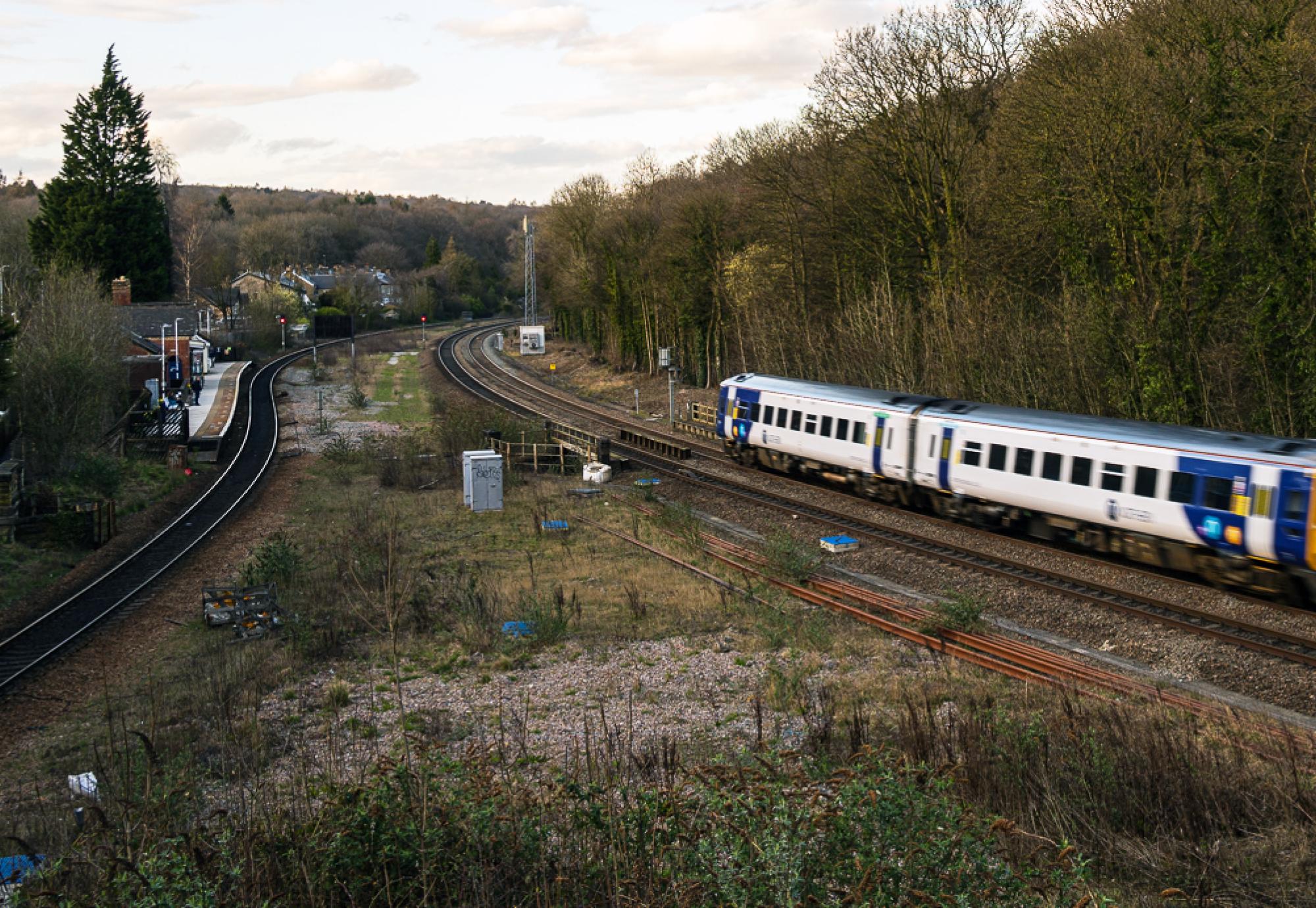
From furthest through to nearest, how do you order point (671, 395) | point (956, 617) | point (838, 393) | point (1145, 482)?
1. point (671, 395)
2. point (838, 393)
3. point (1145, 482)
4. point (956, 617)

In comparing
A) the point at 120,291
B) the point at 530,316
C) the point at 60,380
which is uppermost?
the point at 120,291

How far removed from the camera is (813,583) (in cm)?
1791

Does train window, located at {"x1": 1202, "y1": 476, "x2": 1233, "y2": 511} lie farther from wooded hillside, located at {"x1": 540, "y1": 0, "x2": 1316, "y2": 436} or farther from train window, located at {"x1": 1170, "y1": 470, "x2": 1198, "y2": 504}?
wooded hillside, located at {"x1": 540, "y1": 0, "x2": 1316, "y2": 436}

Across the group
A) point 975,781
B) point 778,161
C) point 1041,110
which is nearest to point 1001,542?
point 1041,110

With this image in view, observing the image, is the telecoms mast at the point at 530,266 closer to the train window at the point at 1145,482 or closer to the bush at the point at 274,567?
the bush at the point at 274,567

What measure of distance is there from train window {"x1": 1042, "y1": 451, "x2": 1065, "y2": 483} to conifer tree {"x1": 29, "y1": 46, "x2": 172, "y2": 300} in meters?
59.1

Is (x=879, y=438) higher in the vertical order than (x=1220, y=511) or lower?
higher

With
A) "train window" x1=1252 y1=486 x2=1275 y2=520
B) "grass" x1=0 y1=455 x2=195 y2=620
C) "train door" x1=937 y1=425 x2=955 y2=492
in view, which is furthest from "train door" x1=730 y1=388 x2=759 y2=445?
"grass" x1=0 y1=455 x2=195 y2=620

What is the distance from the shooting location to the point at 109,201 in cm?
6384

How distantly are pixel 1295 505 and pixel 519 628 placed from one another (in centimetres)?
1143

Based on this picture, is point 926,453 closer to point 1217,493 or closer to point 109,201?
point 1217,493

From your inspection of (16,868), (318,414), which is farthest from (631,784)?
(318,414)

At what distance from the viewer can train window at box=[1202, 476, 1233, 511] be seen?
15.9 m

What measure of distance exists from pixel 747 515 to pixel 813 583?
669 centimetres
